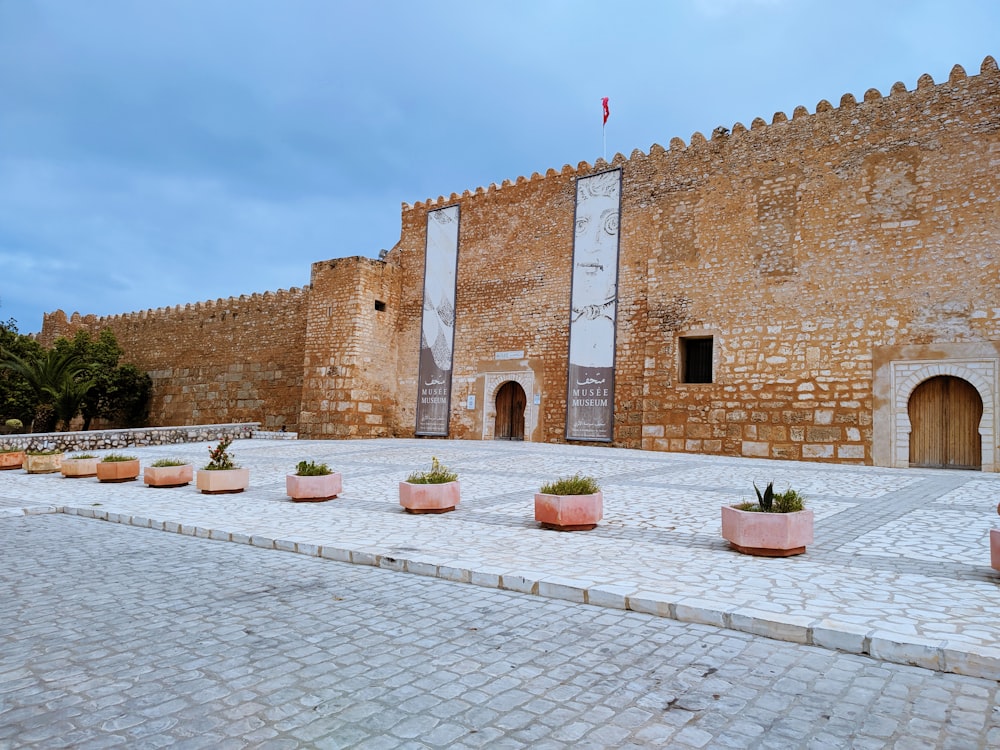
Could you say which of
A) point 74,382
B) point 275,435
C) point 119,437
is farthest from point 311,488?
point 74,382

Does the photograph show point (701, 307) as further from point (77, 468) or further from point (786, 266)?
point (77, 468)

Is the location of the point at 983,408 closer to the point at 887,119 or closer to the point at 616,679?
the point at 887,119

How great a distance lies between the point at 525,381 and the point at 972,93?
442 inches

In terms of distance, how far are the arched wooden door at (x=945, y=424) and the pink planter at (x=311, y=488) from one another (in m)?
11.1

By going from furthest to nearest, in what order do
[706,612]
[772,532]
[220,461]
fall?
1. [220,461]
2. [772,532]
3. [706,612]

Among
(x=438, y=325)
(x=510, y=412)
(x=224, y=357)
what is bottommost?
(x=510, y=412)

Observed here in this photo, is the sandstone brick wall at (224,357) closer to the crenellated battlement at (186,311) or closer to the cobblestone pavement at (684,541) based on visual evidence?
the crenellated battlement at (186,311)

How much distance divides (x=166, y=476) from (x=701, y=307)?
37.6 ft

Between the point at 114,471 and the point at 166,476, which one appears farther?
the point at 114,471

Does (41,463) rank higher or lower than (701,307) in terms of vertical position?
lower

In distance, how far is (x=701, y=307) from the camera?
15.7m

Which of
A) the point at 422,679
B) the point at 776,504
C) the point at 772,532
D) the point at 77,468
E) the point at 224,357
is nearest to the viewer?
the point at 422,679

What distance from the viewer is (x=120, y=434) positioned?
17.5m

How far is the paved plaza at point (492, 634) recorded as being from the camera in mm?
2428
